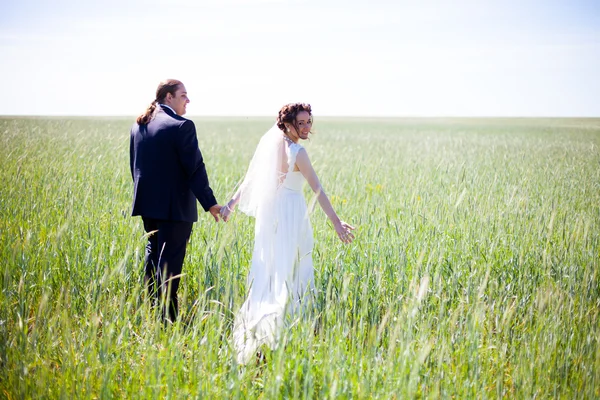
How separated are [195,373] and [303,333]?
0.64 m

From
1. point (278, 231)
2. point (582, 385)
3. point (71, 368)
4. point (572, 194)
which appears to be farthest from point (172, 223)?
point (572, 194)

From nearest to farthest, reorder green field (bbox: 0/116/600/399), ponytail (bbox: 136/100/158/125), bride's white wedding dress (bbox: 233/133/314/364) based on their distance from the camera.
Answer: green field (bbox: 0/116/600/399) < bride's white wedding dress (bbox: 233/133/314/364) < ponytail (bbox: 136/100/158/125)

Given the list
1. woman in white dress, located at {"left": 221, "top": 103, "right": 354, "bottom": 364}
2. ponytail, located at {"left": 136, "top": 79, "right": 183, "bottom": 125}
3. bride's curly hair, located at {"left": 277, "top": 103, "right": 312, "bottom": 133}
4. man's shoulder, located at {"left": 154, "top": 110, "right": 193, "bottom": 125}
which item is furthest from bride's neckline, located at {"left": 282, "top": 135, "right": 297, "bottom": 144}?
ponytail, located at {"left": 136, "top": 79, "right": 183, "bottom": 125}

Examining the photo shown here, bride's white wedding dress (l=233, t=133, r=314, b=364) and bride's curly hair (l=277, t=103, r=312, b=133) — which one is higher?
bride's curly hair (l=277, t=103, r=312, b=133)

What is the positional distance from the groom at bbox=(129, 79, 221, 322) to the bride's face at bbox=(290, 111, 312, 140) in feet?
2.43

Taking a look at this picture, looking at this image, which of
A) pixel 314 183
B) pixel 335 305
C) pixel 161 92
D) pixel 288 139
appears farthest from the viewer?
pixel 161 92

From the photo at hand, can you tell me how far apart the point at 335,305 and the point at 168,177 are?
1585 millimetres

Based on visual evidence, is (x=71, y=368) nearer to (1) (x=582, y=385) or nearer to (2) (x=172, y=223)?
(2) (x=172, y=223)

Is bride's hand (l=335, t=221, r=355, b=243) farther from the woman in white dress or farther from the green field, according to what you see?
the green field

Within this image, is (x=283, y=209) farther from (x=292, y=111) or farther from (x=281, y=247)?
(x=292, y=111)

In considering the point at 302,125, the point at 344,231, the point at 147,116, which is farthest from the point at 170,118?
the point at 344,231

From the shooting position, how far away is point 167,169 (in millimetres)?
3463

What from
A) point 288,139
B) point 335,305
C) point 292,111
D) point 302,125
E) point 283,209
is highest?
point 292,111

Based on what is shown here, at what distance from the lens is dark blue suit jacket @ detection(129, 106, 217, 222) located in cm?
341
